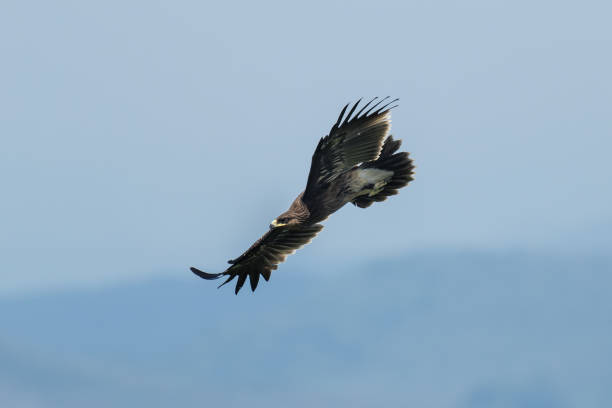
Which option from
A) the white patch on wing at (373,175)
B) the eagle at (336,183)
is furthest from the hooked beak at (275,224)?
the white patch on wing at (373,175)

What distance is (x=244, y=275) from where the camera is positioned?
21.2 metres

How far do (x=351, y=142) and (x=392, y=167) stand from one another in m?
1.55

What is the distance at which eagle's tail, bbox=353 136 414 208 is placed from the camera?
2048 cm

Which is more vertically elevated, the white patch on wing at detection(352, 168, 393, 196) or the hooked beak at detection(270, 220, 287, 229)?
the white patch on wing at detection(352, 168, 393, 196)

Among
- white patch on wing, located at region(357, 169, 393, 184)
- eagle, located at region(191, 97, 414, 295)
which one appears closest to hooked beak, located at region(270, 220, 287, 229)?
eagle, located at region(191, 97, 414, 295)

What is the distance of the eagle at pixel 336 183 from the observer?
19.3 meters

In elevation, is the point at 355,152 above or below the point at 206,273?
above

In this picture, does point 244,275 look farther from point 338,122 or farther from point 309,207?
point 338,122

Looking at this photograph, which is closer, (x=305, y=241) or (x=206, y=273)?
(x=206, y=273)

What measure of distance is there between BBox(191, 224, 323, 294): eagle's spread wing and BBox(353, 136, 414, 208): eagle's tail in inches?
56.5

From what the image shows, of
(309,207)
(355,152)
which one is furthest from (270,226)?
(355,152)

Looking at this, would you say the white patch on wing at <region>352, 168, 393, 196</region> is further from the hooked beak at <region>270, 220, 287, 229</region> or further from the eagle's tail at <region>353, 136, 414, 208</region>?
the hooked beak at <region>270, 220, 287, 229</region>

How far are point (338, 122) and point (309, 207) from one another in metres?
1.91

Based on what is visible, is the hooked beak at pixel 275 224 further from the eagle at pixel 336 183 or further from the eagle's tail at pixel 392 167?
the eagle's tail at pixel 392 167
